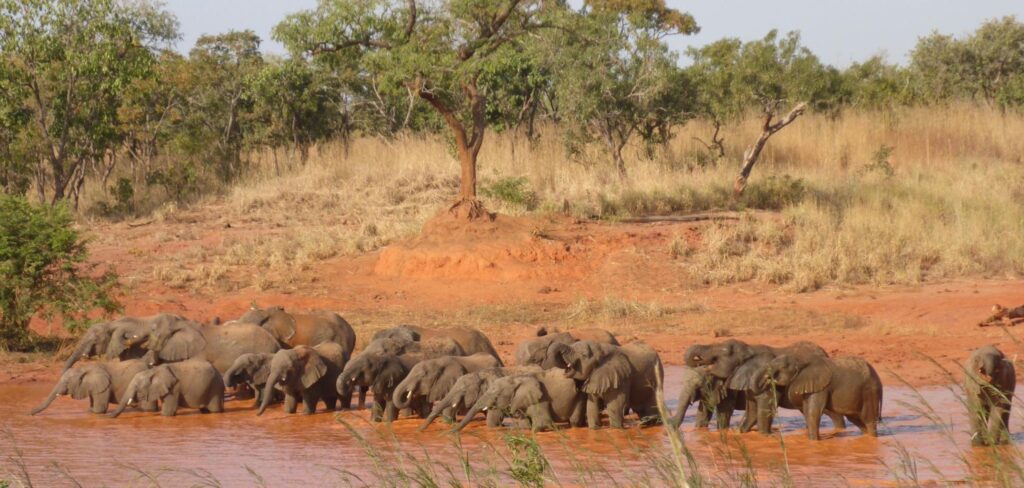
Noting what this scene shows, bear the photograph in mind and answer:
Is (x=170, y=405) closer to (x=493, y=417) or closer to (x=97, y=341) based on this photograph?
(x=97, y=341)

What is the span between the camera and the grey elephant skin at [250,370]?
12180mm

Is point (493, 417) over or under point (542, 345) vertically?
under

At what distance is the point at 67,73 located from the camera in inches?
988

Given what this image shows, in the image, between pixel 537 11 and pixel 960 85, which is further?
pixel 960 85

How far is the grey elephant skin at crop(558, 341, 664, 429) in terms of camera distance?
414 inches

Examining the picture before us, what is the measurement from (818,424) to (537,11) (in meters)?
12.7

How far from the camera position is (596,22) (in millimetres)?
27500

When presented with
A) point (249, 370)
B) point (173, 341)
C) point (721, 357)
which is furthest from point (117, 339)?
point (721, 357)

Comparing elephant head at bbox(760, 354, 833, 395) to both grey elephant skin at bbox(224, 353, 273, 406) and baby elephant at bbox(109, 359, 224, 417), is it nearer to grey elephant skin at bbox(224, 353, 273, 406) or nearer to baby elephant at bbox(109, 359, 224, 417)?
grey elephant skin at bbox(224, 353, 273, 406)

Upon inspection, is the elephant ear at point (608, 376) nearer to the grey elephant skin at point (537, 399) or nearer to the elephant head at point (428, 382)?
the grey elephant skin at point (537, 399)

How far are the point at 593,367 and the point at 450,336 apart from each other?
2.68 metres

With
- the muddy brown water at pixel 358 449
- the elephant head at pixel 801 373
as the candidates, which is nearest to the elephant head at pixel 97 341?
the muddy brown water at pixel 358 449

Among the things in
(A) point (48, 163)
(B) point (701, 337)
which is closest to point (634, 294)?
(B) point (701, 337)

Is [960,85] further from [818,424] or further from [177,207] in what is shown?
[818,424]
